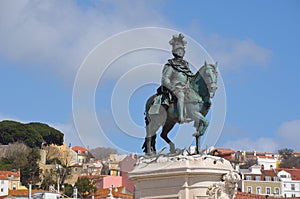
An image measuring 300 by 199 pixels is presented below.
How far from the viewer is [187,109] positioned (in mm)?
22250

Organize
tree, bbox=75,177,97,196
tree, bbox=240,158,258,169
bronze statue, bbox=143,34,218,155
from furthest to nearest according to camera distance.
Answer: tree, bbox=240,158,258,169 → tree, bbox=75,177,97,196 → bronze statue, bbox=143,34,218,155

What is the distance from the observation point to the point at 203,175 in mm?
21219

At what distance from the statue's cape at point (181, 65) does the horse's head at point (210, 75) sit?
82 cm

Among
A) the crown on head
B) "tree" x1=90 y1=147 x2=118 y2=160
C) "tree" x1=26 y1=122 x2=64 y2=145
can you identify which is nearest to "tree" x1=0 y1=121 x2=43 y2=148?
"tree" x1=26 y1=122 x2=64 y2=145

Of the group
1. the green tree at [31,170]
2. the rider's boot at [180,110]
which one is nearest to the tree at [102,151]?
the rider's boot at [180,110]

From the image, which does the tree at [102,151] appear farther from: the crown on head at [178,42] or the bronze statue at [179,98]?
the crown on head at [178,42]

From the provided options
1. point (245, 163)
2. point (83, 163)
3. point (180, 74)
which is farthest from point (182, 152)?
Answer: point (83, 163)

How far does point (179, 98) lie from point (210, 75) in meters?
1.16

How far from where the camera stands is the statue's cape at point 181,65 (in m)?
22.8

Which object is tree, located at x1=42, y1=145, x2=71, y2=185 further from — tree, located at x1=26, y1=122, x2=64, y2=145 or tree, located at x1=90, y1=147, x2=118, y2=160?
tree, located at x1=90, y1=147, x2=118, y2=160

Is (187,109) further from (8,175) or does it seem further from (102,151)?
(8,175)

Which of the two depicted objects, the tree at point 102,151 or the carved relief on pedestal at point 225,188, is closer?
the carved relief on pedestal at point 225,188

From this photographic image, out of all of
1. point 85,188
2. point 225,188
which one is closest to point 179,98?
point 225,188

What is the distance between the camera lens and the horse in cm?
2198
